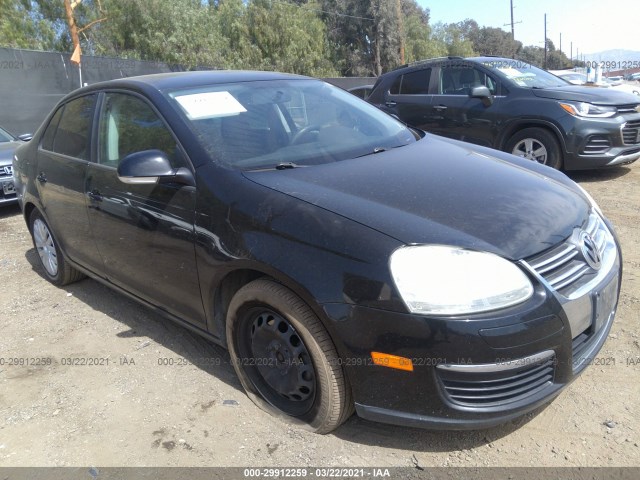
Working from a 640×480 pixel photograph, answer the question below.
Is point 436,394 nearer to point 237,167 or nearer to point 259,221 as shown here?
point 259,221

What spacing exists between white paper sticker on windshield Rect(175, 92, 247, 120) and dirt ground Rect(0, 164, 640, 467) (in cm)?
145

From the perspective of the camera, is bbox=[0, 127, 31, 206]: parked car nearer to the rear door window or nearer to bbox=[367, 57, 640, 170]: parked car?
the rear door window

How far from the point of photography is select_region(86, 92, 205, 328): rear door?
116 inches

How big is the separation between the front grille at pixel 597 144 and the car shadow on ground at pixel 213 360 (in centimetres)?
494

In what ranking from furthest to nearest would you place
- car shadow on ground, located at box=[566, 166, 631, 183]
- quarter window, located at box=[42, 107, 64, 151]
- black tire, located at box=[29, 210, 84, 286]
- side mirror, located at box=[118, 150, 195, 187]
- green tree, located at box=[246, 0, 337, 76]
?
green tree, located at box=[246, 0, 337, 76], car shadow on ground, located at box=[566, 166, 631, 183], black tire, located at box=[29, 210, 84, 286], quarter window, located at box=[42, 107, 64, 151], side mirror, located at box=[118, 150, 195, 187]

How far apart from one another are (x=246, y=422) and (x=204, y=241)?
92 centimetres

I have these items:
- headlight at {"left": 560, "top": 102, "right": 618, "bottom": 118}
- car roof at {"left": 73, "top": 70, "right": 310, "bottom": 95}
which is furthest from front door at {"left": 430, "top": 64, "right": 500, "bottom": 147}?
car roof at {"left": 73, "top": 70, "right": 310, "bottom": 95}

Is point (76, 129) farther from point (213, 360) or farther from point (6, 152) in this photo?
point (6, 152)

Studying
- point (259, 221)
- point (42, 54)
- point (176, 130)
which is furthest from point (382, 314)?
point (42, 54)

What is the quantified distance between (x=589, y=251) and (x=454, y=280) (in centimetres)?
80

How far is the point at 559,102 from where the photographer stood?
272 inches

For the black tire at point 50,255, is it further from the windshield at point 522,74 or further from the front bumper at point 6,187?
the windshield at point 522,74

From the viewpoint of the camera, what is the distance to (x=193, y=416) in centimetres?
287

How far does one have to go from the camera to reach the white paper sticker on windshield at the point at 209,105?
3115mm
